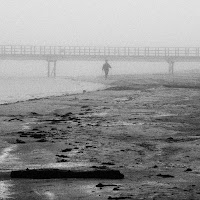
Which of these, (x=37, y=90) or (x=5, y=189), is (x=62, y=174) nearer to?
(x=5, y=189)

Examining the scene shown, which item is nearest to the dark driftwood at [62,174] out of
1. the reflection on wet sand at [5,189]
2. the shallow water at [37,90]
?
the reflection on wet sand at [5,189]

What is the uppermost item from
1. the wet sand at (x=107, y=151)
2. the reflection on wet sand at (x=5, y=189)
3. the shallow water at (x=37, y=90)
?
the reflection on wet sand at (x=5, y=189)

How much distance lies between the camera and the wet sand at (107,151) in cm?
471

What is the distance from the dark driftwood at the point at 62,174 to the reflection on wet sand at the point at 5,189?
0.83 feet

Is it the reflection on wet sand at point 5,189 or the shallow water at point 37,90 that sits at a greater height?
the reflection on wet sand at point 5,189

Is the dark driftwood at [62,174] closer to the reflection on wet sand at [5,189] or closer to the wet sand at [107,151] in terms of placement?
the wet sand at [107,151]

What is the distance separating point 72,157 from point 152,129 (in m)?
3.49

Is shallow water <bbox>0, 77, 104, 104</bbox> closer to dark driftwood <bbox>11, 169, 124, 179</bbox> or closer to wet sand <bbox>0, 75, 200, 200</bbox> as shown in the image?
wet sand <bbox>0, 75, 200, 200</bbox>

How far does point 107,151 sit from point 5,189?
2.71 m

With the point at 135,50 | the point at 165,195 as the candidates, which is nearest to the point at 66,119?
the point at 165,195

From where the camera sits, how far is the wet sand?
471 cm

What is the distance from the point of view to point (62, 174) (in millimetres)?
5328

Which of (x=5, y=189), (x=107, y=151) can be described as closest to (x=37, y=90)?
(x=107, y=151)

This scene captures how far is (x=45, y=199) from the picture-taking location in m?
4.33
